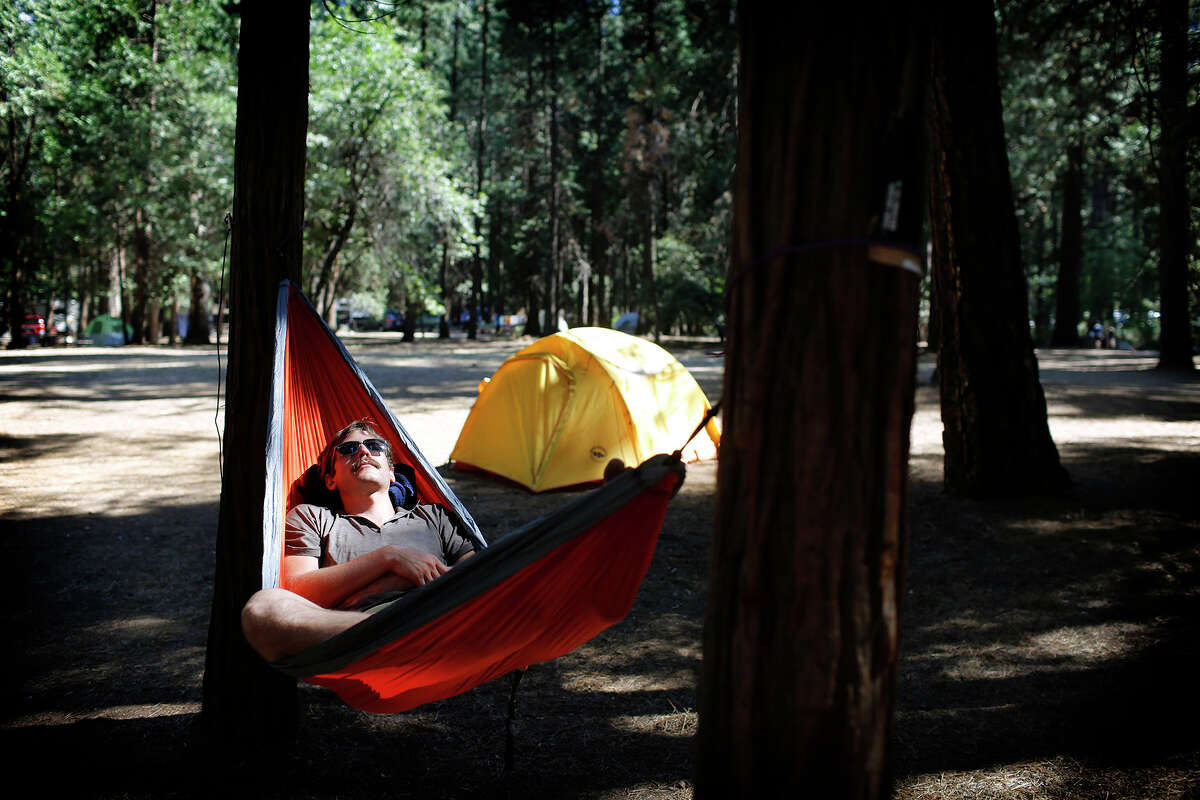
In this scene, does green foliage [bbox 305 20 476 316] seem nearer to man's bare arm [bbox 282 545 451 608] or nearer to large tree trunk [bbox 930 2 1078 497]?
large tree trunk [bbox 930 2 1078 497]

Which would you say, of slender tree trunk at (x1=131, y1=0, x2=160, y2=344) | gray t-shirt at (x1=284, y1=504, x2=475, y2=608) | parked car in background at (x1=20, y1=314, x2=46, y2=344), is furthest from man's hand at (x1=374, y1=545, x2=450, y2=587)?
parked car in background at (x1=20, y1=314, x2=46, y2=344)

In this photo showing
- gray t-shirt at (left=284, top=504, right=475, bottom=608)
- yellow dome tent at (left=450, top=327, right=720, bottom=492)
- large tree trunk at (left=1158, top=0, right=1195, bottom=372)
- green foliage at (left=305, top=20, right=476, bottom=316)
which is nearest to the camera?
gray t-shirt at (left=284, top=504, right=475, bottom=608)

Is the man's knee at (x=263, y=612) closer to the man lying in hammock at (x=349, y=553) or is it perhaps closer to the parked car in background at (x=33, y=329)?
the man lying in hammock at (x=349, y=553)

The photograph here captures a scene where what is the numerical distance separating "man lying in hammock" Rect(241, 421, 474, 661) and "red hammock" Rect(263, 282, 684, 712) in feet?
0.31

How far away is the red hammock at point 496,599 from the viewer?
6.18 feet

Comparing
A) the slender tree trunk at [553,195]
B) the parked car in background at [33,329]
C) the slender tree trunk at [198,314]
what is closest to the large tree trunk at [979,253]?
the slender tree trunk at [553,195]

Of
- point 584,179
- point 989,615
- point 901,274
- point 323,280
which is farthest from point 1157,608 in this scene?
point 584,179

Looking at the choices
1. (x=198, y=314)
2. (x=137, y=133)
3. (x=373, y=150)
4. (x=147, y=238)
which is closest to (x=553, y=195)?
(x=373, y=150)

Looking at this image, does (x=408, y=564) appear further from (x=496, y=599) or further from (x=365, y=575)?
(x=496, y=599)

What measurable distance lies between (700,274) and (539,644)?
22.4m

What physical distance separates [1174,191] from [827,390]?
12126 millimetres

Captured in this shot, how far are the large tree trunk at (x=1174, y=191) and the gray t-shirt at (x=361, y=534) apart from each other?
6.39 metres

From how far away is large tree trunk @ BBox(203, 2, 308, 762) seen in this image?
2.40 meters

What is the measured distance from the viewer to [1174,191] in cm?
1075
